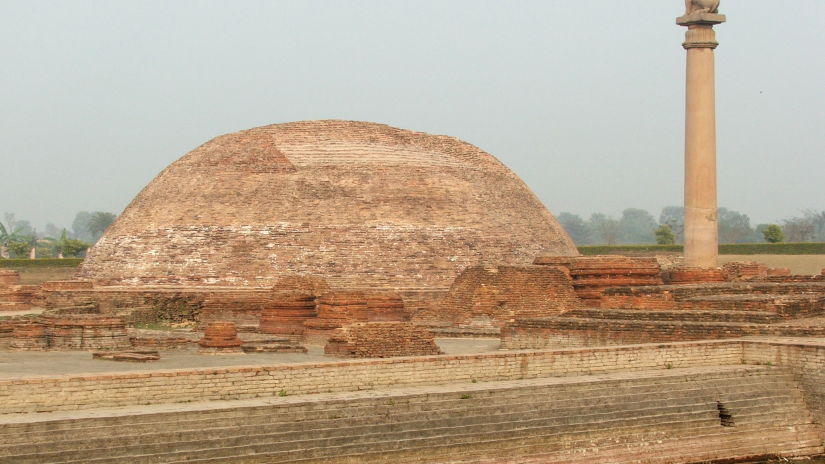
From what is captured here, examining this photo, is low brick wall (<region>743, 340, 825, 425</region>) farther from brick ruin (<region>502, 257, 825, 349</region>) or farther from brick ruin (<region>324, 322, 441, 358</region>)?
brick ruin (<region>324, 322, 441, 358</region>)

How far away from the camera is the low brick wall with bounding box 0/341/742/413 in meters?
9.53

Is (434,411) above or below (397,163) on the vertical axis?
below

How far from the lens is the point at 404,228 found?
24297mm

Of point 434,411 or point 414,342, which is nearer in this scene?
point 434,411

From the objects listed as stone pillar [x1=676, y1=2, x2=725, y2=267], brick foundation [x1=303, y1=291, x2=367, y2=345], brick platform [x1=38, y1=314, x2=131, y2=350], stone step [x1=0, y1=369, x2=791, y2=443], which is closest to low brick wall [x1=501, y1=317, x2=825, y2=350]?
stone step [x1=0, y1=369, x2=791, y2=443]

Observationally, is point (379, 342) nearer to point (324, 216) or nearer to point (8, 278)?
point (324, 216)

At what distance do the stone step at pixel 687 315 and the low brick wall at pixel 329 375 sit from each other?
6.13 feet

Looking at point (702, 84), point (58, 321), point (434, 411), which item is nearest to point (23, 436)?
point (434, 411)

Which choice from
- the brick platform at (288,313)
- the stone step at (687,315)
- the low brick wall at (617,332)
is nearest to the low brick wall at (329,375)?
the low brick wall at (617,332)

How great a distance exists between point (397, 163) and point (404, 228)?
2.07 meters

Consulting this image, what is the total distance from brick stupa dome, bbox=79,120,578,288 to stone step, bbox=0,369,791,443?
1195cm

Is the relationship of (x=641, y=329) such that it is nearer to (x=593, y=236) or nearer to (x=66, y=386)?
(x=66, y=386)

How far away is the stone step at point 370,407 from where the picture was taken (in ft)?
28.6

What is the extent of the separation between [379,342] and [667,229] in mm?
41012
